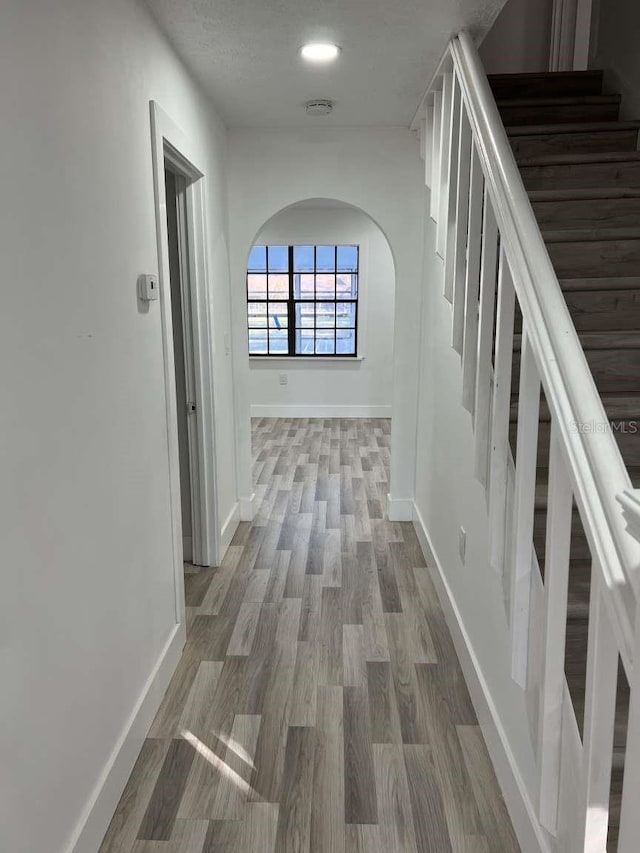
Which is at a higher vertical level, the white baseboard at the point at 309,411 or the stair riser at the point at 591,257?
the stair riser at the point at 591,257

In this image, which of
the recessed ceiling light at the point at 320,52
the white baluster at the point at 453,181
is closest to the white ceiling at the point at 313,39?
the recessed ceiling light at the point at 320,52

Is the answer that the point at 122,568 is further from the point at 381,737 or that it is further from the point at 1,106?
the point at 1,106

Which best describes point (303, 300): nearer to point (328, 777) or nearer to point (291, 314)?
point (291, 314)

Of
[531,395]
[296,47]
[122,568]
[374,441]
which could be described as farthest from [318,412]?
[531,395]

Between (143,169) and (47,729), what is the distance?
65.8 inches

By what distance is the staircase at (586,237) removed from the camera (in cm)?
173

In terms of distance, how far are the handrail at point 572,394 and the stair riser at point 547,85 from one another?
188 centimetres

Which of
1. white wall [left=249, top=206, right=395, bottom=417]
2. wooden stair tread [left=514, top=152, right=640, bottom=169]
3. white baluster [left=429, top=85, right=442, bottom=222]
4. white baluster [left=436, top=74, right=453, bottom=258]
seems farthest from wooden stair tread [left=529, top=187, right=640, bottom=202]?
white wall [left=249, top=206, right=395, bottom=417]

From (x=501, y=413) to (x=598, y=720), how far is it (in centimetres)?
79

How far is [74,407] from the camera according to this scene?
5.04 feet

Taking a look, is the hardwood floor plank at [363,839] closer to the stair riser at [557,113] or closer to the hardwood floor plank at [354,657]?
the hardwood floor plank at [354,657]

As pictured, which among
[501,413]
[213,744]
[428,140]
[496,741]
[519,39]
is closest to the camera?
[501,413]

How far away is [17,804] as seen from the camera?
4.11 feet

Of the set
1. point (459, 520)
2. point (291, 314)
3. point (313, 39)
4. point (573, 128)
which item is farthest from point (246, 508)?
point (291, 314)
